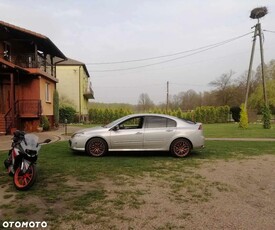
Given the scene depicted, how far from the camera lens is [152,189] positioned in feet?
20.3

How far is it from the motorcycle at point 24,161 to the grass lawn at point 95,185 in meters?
0.18

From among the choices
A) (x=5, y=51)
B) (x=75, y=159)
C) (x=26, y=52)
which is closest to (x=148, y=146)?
(x=75, y=159)

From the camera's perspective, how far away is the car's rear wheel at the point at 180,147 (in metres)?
10.2

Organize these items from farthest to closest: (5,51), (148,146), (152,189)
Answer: (5,51), (148,146), (152,189)

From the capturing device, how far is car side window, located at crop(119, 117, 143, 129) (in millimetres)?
10422

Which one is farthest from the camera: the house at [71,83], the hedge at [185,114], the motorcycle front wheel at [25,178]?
the hedge at [185,114]

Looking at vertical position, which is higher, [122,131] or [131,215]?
[122,131]

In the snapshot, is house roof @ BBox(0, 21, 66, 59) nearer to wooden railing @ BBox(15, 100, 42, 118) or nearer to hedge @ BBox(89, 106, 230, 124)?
wooden railing @ BBox(15, 100, 42, 118)

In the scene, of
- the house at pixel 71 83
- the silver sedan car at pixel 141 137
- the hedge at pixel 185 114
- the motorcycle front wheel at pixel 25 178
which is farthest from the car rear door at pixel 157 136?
the house at pixel 71 83

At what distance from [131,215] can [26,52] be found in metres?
22.4

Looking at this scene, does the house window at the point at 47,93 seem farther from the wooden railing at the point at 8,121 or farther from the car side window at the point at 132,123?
the car side window at the point at 132,123

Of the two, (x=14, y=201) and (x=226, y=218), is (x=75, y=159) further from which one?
(x=226, y=218)

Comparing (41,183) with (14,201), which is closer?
(14,201)

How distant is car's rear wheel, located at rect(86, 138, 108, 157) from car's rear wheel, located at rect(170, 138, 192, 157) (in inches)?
83.7
